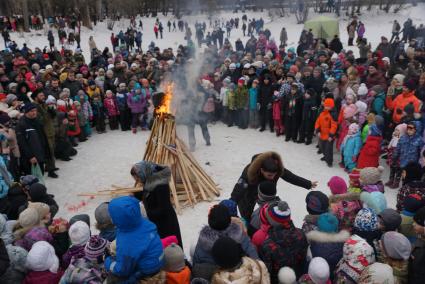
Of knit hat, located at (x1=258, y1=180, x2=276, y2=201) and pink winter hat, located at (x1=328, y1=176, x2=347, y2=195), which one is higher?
knit hat, located at (x1=258, y1=180, x2=276, y2=201)

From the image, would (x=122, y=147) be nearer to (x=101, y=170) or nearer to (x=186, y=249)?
(x=101, y=170)

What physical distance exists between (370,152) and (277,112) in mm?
3353

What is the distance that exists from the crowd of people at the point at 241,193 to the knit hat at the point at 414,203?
0.04ft

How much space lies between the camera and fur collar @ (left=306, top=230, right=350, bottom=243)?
3746 mm

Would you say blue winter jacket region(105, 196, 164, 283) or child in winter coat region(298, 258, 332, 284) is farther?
child in winter coat region(298, 258, 332, 284)

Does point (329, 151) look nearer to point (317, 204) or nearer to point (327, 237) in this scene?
point (317, 204)

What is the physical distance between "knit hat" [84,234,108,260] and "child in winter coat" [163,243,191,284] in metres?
0.69

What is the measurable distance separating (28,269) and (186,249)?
264 cm

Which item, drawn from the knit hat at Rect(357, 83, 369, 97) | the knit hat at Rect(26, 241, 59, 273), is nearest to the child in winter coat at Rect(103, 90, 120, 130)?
the knit hat at Rect(357, 83, 369, 97)

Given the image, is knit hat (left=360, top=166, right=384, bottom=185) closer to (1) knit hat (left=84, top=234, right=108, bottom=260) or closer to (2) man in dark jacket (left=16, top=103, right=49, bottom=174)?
(1) knit hat (left=84, top=234, right=108, bottom=260)

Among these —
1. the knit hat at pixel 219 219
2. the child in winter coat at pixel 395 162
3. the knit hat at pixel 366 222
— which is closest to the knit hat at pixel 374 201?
the knit hat at pixel 366 222

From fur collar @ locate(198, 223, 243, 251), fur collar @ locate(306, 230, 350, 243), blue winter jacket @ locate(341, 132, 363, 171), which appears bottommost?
blue winter jacket @ locate(341, 132, 363, 171)

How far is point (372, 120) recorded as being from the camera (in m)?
7.85

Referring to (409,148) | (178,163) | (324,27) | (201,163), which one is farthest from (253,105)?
(324,27)
